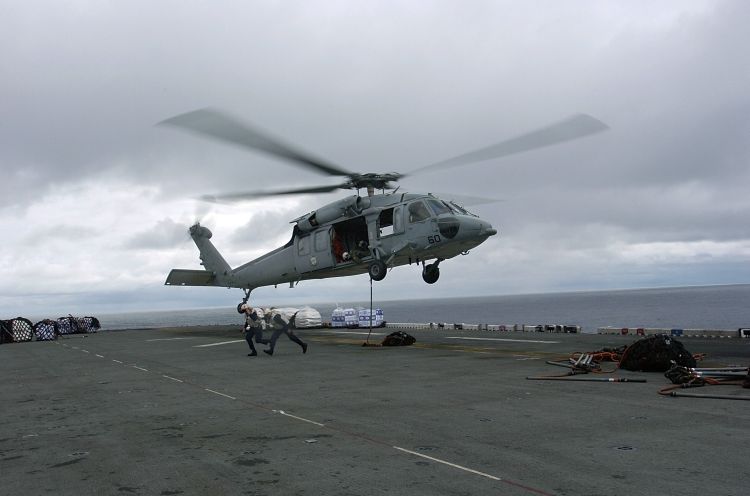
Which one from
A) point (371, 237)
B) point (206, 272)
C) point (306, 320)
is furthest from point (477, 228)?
point (306, 320)

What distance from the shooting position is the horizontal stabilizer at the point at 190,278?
114 ft

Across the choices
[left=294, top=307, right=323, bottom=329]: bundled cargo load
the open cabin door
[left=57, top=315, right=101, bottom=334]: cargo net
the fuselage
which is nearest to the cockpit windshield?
the fuselage

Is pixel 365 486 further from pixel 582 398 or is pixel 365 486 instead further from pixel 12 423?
pixel 12 423

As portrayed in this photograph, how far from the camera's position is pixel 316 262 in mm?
26812

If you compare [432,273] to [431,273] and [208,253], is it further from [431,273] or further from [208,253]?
[208,253]

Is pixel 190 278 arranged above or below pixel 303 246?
below

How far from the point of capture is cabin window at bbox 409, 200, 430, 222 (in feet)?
75.4

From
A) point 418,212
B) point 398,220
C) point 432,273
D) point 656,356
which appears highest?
point 418,212

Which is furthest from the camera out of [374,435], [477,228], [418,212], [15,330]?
[15,330]

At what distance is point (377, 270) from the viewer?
79.2 ft

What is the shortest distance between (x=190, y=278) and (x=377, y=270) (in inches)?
641

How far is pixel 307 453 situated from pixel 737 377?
362 inches

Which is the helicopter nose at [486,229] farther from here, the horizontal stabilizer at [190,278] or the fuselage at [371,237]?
the horizontal stabilizer at [190,278]

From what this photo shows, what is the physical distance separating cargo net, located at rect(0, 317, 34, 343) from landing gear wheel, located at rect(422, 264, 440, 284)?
3219cm
